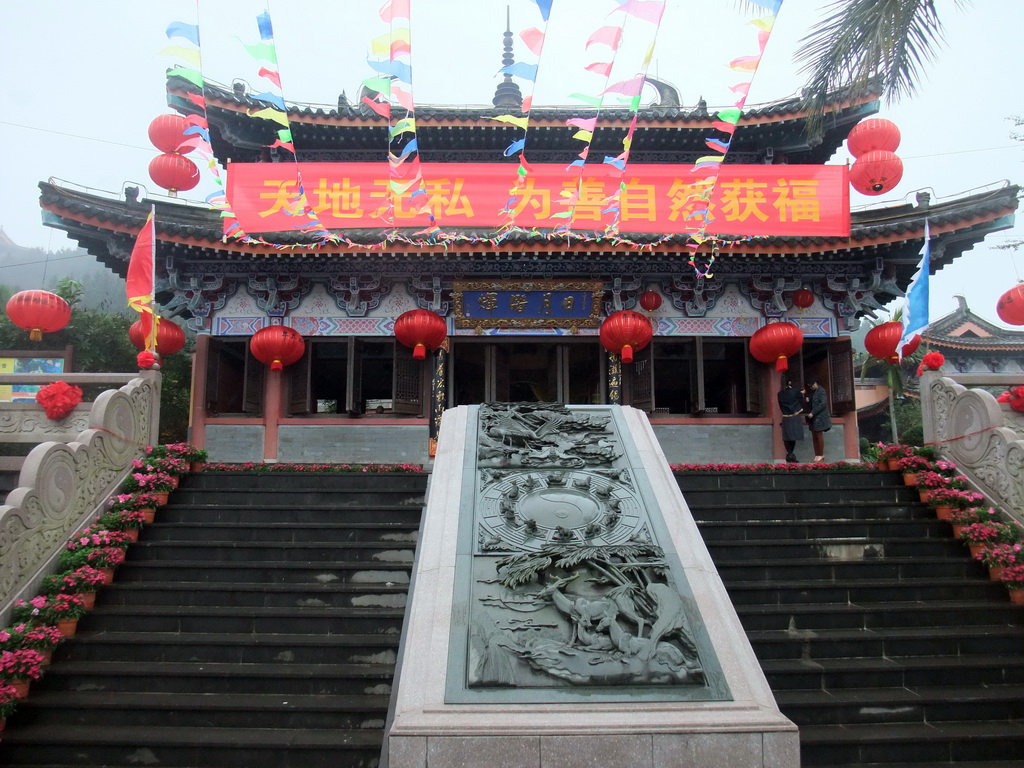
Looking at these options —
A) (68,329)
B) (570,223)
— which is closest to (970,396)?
(570,223)

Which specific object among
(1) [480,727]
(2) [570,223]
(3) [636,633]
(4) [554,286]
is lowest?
(1) [480,727]

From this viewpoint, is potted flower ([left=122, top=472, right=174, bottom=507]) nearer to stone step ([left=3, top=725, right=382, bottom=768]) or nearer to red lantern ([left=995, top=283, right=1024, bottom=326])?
stone step ([left=3, top=725, right=382, bottom=768])

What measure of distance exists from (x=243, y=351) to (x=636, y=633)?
9.42 metres

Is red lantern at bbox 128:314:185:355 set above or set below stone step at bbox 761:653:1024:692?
above

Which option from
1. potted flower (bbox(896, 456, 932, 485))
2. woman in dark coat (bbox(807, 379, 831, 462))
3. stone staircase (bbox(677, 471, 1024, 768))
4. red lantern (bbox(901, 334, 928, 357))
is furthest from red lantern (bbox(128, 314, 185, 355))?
red lantern (bbox(901, 334, 928, 357))

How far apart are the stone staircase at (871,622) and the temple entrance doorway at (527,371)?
4480 millimetres

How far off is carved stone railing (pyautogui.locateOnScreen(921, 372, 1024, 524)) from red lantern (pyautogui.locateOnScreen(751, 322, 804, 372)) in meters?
2.83

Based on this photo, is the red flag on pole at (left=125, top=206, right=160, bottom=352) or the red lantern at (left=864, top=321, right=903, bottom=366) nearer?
A: the red flag on pole at (left=125, top=206, right=160, bottom=352)

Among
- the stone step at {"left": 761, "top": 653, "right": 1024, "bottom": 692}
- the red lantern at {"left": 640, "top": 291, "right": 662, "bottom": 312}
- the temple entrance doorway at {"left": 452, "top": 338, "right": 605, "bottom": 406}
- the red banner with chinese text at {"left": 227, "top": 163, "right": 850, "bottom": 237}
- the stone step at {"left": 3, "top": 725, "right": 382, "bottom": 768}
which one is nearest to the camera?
the stone step at {"left": 3, "top": 725, "right": 382, "bottom": 768}

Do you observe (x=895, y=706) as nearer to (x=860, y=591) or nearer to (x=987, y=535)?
(x=860, y=591)

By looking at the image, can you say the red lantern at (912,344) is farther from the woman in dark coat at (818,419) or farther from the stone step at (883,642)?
the stone step at (883,642)

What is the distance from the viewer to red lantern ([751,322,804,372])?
1030cm

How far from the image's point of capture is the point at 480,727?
129 inches

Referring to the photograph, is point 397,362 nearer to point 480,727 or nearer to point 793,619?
point 793,619
